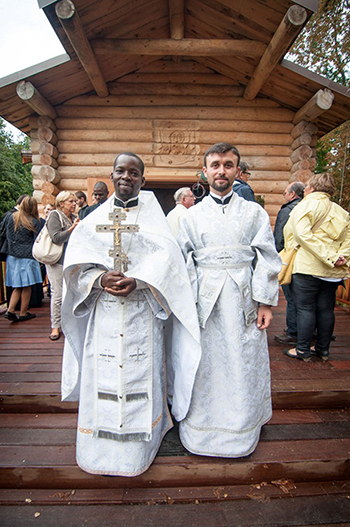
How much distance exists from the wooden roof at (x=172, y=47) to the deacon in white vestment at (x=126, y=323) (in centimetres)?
425

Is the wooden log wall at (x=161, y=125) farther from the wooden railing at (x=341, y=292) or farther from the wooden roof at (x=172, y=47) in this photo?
the wooden railing at (x=341, y=292)

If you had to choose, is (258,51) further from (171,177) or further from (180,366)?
(180,366)

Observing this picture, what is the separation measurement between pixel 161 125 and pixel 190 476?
21.2 ft

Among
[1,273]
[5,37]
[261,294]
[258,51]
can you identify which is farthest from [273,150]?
[5,37]

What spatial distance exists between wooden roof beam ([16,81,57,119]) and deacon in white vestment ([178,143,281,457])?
5.05 meters

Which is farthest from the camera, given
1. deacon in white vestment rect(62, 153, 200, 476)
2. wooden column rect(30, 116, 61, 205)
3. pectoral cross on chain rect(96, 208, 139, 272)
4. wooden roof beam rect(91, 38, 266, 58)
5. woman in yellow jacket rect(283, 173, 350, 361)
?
wooden column rect(30, 116, 61, 205)

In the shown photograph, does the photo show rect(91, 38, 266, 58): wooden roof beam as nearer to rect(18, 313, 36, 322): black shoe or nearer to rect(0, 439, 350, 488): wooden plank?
rect(18, 313, 36, 322): black shoe

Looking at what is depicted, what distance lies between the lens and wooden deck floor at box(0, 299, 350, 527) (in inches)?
77.2

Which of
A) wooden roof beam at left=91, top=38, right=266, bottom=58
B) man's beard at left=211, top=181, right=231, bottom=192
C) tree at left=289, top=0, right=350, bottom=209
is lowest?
man's beard at left=211, top=181, right=231, bottom=192

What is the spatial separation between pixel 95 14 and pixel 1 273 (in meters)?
4.74

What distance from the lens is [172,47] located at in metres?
5.41

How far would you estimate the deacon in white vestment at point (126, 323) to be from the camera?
194 centimetres

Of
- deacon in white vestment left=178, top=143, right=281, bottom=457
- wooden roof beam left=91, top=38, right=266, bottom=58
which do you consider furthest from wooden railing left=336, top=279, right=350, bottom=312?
wooden roof beam left=91, top=38, right=266, bottom=58

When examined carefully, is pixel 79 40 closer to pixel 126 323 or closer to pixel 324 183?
pixel 324 183
